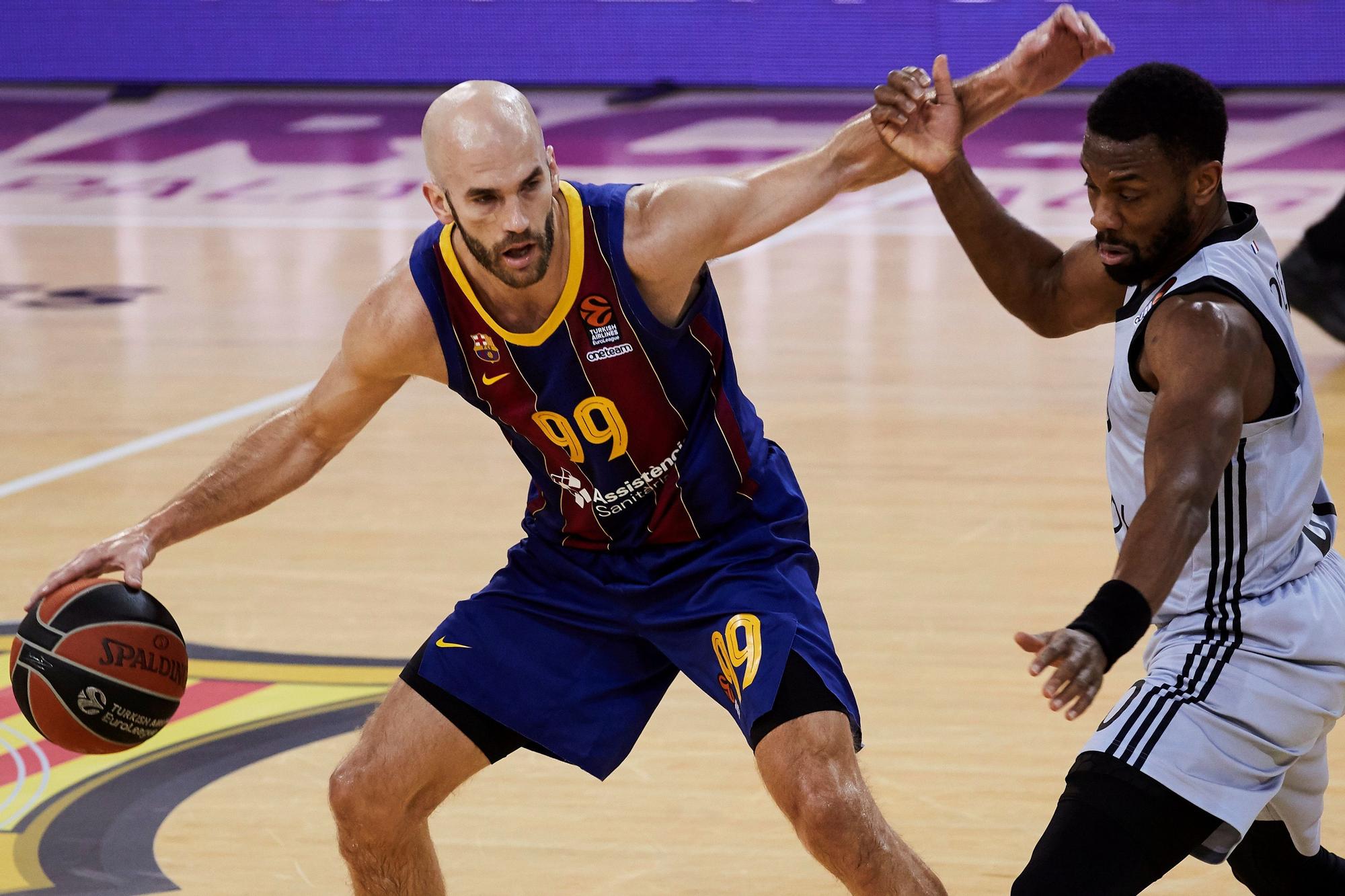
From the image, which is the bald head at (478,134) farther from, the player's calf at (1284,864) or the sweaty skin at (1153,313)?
the player's calf at (1284,864)

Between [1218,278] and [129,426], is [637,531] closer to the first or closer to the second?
[1218,278]

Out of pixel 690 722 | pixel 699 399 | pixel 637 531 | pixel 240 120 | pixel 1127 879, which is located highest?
pixel 240 120

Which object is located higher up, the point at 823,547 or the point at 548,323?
the point at 548,323

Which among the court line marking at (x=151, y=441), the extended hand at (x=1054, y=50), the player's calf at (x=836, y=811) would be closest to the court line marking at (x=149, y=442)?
the court line marking at (x=151, y=441)

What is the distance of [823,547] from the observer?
6.64 m

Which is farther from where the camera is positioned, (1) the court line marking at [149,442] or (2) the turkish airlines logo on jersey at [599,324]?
(1) the court line marking at [149,442]

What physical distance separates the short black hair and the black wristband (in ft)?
2.67

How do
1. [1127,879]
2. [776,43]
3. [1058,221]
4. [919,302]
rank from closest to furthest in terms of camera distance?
[1127,879], [919,302], [1058,221], [776,43]

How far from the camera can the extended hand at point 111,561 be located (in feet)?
12.6

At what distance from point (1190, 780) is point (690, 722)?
231 cm

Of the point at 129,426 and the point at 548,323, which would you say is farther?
the point at 129,426

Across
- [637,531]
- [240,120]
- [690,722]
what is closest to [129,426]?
[690,722]

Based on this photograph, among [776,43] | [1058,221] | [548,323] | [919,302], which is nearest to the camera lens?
[548,323]

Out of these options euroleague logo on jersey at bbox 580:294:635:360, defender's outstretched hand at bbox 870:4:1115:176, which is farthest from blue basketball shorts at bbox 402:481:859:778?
defender's outstretched hand at bbox 870:4:1115:176
